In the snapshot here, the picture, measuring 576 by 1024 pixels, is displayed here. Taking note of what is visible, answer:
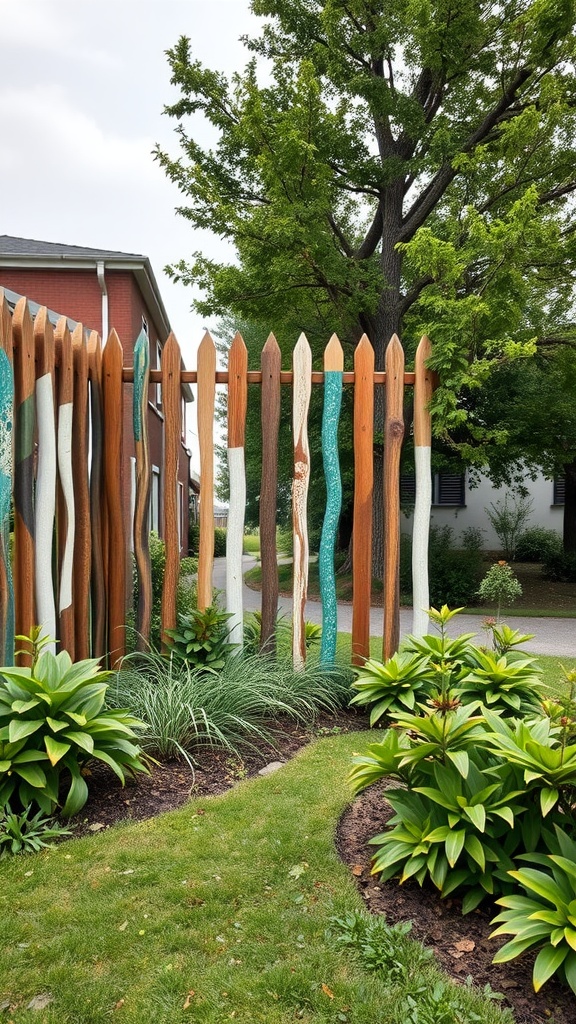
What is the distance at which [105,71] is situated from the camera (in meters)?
7.13

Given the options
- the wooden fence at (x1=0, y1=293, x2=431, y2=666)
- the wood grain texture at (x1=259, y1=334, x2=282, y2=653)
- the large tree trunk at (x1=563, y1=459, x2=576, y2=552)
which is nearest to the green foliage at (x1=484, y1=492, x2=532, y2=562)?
the large tree trunk at (x1=563, y1=459, x2=576, y2=552)

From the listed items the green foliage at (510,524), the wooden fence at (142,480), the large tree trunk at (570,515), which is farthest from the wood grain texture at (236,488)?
the large tree trunk at (570,515)

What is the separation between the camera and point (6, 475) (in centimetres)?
312

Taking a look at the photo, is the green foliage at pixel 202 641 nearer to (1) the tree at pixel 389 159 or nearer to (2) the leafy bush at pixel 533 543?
(1) the tree at pixel 389 159

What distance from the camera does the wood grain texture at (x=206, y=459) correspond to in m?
4.10

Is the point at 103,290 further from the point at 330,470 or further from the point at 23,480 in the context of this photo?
the point at 23,480

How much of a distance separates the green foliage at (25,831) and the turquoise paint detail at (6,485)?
900 mm

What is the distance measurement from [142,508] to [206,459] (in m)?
0.59

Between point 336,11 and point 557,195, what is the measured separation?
5.13 metres

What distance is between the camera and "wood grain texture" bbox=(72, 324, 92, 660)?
3.65 m

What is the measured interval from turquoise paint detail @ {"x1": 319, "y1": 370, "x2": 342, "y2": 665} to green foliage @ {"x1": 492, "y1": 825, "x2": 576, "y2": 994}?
2.52 meters

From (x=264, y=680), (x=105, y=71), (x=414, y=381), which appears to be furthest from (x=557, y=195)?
(x=264, y=680)

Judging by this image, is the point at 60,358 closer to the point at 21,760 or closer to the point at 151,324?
the point at 21,760

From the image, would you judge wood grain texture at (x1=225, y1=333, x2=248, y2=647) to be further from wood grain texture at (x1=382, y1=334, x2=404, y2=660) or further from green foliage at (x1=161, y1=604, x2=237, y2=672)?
wood grain texture at (x1=382, y1=334, x2=404, y2=660)
